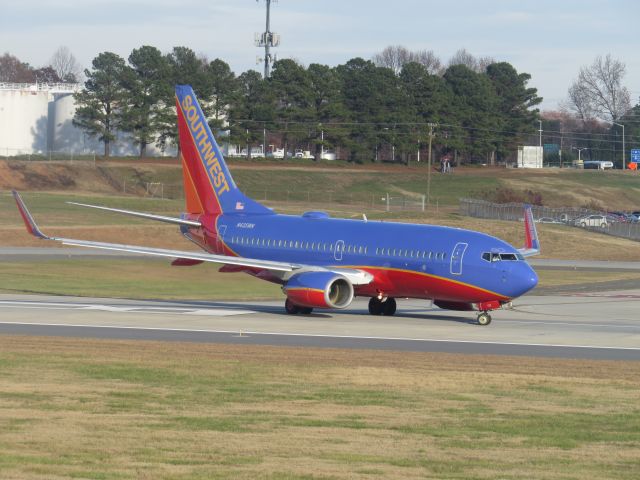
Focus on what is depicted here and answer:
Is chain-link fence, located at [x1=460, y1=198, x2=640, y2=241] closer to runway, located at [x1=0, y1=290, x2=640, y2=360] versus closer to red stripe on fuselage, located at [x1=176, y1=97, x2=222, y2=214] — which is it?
runway, located at [x1=0, y1=290, x2=640, y2=360]

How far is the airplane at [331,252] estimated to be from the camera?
143 ft

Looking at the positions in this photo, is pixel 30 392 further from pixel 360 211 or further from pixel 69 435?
pixel 360 211

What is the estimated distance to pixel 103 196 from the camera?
127000 mm

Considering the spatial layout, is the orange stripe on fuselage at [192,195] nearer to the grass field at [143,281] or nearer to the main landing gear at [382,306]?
the grass field at [143,281]

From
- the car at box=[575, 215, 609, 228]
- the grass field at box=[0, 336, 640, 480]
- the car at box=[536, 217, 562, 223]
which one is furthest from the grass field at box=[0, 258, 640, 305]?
the car at box=[536, 217, 562, 223]

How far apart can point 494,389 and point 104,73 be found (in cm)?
13375

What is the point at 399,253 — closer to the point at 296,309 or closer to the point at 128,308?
the point at 296,309

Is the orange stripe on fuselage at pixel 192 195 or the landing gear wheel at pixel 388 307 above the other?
the orange stripe on fuselage at pixel 192 195

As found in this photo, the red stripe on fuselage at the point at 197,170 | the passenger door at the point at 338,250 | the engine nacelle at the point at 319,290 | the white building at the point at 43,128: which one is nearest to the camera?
the engine nacelle at the point at 319,290

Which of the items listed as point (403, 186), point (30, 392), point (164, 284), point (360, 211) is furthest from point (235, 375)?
point (403, 186)

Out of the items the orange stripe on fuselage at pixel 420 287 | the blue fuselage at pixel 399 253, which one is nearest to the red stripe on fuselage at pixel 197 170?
the blue fuselage at pixel 399 253

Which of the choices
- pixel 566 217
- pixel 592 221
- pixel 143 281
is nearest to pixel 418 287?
pixel 143 281

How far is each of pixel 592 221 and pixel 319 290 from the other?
3111 inches

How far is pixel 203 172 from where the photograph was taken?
5244 centimetres
